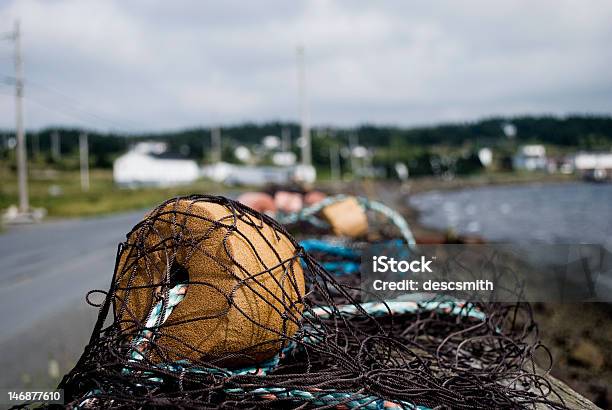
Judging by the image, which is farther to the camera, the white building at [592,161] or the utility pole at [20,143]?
the white building at [592,161]

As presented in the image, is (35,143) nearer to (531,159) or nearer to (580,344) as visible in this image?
(531,159)

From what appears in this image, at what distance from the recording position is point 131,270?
3.37 m

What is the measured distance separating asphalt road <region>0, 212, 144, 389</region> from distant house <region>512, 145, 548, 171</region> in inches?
5705

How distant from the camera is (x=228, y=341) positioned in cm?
315

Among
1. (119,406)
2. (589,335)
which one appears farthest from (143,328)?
(589,335)

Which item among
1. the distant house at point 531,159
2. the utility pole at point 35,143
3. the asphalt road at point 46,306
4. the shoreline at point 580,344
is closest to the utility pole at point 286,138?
the utility pole at point 35,143

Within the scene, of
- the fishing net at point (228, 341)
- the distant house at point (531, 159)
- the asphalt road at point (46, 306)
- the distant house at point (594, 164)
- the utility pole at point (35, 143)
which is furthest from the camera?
the distant house at point (531, 159)

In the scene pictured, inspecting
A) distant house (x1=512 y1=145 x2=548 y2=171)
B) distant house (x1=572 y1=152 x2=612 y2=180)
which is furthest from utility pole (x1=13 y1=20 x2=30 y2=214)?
distant house (x1=512 y1=145 x2=548 y2=171)

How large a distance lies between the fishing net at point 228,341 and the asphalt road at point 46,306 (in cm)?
243

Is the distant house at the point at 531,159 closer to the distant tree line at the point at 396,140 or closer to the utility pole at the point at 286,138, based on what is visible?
the distant tree line at the point at 396,140

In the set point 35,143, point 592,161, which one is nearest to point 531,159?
point 592,161

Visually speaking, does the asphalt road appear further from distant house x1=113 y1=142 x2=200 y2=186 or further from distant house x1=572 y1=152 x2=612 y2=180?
distant house x1=572 y1=152 x2=612 y2=180

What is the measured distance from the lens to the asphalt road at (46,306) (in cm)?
561

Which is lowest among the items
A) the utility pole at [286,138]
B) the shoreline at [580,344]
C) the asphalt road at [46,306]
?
the shoreline at [580,344]
